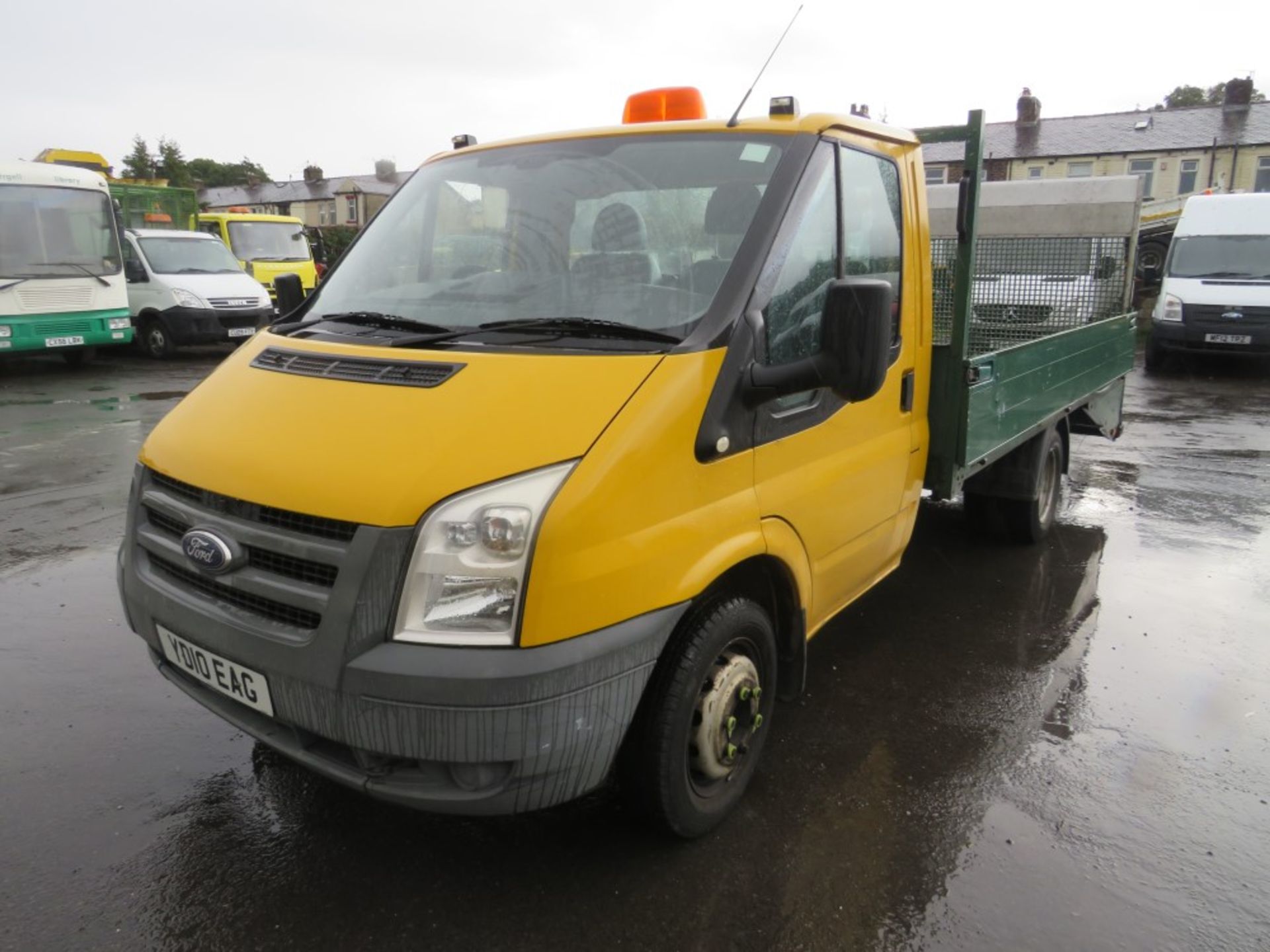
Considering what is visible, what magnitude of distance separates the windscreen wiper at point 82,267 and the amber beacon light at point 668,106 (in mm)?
11984

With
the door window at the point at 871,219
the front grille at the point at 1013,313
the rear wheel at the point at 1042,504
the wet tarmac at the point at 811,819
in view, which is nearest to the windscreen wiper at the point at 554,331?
the door window at the point at 871,219

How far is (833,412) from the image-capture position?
3.00m

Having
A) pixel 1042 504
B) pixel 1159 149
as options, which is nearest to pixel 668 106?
pixel 1042 504

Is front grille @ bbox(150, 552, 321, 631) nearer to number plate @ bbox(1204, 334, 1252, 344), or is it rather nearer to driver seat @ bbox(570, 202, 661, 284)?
driver seat @ bbox(570, 202, 661, 284)

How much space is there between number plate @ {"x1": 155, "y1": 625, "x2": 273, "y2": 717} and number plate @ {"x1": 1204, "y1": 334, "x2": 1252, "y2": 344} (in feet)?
48.8

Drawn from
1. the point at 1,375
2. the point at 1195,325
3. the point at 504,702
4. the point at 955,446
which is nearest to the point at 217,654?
the point at 504,702

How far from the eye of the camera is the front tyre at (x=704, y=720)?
96.7 inches

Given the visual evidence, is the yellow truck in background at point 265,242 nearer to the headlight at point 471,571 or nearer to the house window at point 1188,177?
the headlight at point 471,571

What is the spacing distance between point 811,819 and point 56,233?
13717 millimetres

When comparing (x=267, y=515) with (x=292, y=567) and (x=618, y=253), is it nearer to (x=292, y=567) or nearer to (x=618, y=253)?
(x=292, y=567)

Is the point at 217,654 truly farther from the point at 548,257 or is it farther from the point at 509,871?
the point at 548,257

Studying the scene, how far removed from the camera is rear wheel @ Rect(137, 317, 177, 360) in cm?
1482

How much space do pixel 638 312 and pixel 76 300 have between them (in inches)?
503

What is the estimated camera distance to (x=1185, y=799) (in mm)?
3023
